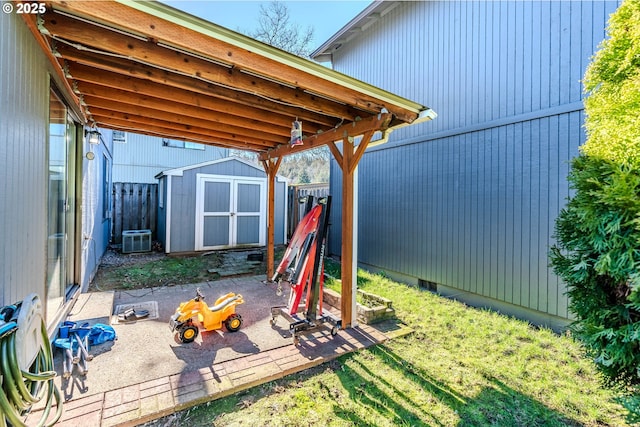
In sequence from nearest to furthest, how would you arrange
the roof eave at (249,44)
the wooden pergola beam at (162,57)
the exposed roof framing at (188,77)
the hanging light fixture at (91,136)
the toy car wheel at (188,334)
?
the roof eave at (249,44)
the exposed roof framing at (188,77)
the wooden pergola beam at (162,57)
the toy car wheel at (188,334)
the hanging light fixture at (91,136)

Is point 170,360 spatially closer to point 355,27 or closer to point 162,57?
point 162,57

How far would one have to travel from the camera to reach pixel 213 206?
300 inches

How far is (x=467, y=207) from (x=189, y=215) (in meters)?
6.27

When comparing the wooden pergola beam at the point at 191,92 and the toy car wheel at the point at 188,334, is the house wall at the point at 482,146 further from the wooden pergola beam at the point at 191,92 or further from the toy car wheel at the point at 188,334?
the toy car wheel at the point at 188,334

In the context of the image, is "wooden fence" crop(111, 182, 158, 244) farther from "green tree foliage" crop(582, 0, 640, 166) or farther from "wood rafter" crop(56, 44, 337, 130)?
"green tree foliage" crop(582, 0, 640, 166)

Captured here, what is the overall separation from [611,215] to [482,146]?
9.71 feet

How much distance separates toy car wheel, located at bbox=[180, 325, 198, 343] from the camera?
9.45ft

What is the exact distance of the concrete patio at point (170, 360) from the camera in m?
2.01

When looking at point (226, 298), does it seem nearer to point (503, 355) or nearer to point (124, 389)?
point (124, 389)

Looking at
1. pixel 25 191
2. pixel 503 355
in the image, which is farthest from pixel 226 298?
pixel 503 355

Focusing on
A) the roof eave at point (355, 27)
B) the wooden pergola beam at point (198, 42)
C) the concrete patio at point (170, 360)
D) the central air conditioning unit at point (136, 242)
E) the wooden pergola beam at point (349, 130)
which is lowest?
the concrete patio at point (170, 360)

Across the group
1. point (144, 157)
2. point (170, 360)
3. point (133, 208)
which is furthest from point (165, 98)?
point (144, 157)

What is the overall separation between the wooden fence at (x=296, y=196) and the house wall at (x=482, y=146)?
2.51 meters

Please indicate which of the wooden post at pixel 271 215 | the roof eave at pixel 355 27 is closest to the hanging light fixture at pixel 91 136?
the wooden post at pixel 271 215
